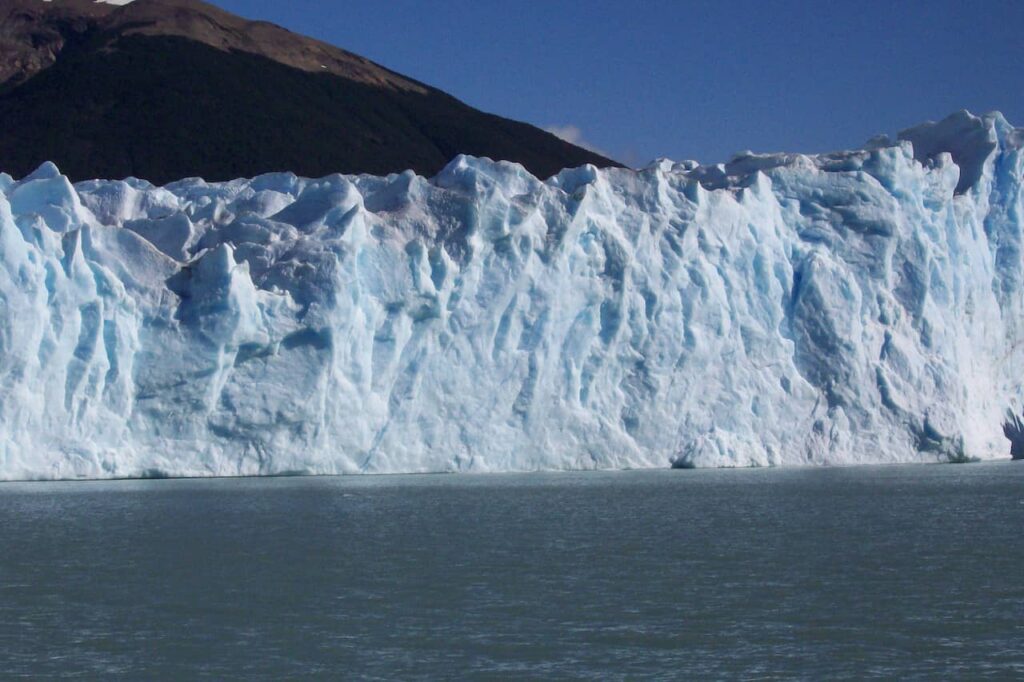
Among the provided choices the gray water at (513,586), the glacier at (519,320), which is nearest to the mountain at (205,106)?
the glacier at (519,320)

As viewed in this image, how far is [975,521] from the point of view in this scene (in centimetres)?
1969

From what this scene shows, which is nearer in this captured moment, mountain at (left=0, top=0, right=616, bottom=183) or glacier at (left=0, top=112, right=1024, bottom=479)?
glacier at (left=0, top=112, right=1024, bottom=479)

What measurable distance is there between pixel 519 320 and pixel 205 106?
46.8m

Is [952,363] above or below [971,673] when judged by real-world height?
above

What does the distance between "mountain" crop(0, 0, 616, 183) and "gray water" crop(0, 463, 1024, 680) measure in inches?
1748

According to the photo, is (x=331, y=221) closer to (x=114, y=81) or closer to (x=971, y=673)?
(x=971, y=673)

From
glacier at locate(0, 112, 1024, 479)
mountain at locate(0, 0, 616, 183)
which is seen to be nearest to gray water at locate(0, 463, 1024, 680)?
glacier at locate(0, 112, 1024, 479)

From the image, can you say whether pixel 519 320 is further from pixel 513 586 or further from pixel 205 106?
pixel 205 106

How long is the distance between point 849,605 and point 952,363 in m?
19.6

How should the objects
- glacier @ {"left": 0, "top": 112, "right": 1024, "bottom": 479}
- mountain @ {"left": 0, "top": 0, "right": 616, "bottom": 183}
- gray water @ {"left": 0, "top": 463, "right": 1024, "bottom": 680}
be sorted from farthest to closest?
mountain @ {"left": 0, "top": 0, "right": 616, "bottom": 183}, glacier @ {"left": 0, "top": 112, "right": 1024, "bottom": 479}, gray water @ {"left": 0, "top": 463, "right": 1024, "bottom": 680}

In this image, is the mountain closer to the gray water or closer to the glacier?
the glacier

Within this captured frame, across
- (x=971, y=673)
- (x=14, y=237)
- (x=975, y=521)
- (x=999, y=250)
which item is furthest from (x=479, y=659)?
(x=999, y=250)

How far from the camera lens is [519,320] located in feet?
92.8

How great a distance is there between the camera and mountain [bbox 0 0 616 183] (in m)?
66.0
